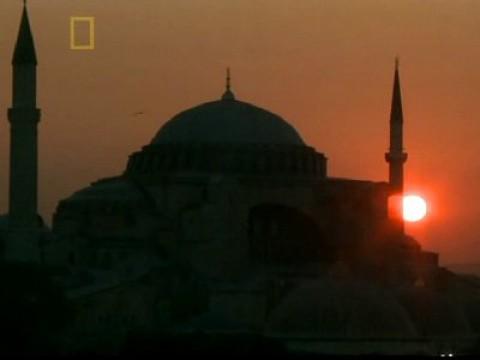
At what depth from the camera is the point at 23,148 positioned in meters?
62.9

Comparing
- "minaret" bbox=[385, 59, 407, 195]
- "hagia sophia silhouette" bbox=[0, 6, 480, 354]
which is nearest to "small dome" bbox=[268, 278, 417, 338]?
"hagia sophia silhouette" bbox=[0, 6, 480, 354]

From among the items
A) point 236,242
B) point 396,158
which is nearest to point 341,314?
point 236,242

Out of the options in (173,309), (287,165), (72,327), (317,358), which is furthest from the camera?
(287,165)

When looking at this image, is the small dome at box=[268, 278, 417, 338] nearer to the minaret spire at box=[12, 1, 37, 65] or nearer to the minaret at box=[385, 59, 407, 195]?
the minaret at box=[385, 59, 407, 195]

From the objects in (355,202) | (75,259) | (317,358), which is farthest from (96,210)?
(317,358)

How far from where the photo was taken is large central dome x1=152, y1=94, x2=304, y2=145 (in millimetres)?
70062

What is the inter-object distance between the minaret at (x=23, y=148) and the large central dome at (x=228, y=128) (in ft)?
24.3

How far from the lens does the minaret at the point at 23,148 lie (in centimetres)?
6275

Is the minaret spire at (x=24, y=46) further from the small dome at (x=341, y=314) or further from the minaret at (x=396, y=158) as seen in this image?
the minaret at (x=396, y=158)

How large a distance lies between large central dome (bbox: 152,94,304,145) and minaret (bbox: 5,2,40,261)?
740 centimetres

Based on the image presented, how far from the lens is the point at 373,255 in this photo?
69062 millimetres

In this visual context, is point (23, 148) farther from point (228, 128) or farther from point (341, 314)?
point (228, 128)

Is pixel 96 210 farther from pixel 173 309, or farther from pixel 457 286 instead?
pixel 457 286

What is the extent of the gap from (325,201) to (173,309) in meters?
4.86
